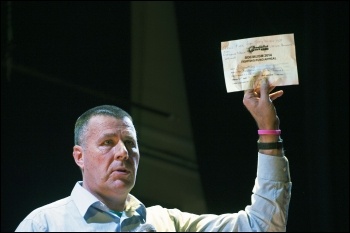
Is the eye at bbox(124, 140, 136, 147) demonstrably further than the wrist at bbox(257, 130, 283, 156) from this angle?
Yes

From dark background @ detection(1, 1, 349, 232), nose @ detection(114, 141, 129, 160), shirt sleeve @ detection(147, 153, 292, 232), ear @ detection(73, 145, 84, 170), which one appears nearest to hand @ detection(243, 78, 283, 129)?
shirt sleeve @ detection(147, 153, 292, 232)

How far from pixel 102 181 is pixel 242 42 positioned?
676 millimetres

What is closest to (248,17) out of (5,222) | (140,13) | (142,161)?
(140,13)

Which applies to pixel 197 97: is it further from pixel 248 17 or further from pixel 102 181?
pixel 102 181

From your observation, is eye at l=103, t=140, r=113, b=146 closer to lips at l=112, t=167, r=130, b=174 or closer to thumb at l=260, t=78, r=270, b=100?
lips at l=112, t=167, r=130, b=174

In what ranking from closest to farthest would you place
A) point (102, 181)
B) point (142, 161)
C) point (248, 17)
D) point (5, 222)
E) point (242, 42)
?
1. point (242, 42)
2. point (102, 181)
3. point (5, 222)
4. point (248, 17)
5. point (142, 161)

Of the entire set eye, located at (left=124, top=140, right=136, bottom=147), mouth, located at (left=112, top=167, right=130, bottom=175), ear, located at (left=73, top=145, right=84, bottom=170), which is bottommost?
mouth, located at (left=112, top=167, right=130, bottom=175)

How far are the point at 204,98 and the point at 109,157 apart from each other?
180 centimetres

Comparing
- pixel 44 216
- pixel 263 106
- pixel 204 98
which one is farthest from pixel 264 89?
pixel 204 98

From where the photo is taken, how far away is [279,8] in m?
3.74

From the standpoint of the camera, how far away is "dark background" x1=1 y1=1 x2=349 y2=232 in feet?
11.2

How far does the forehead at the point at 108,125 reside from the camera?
2.14 metres

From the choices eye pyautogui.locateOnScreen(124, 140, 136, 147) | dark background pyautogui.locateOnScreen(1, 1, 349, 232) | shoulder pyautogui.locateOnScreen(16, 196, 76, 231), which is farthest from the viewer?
dark background pyautogui.locateOnScreen(1, 1, 349, 232)

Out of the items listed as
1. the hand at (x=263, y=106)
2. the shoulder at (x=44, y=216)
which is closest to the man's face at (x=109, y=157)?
the shoulder at (x=44, y=216)
